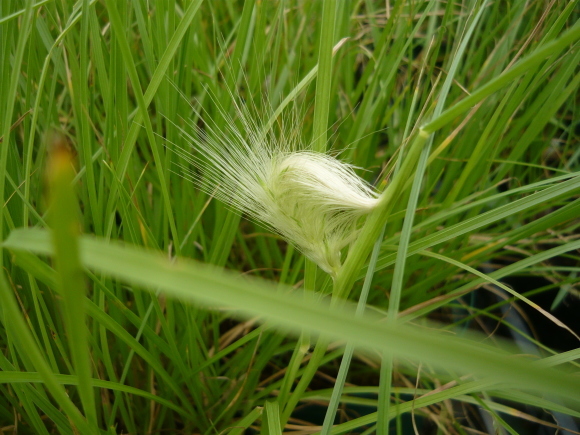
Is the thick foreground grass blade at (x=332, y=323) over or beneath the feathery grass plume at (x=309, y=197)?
over

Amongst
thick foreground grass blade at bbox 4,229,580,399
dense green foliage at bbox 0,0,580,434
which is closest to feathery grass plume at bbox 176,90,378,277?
dense green foliage at bbox 0,0,580,434

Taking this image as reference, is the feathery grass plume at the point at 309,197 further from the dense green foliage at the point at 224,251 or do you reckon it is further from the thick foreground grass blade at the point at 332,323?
the thick foreground grass blade at the point at 332,323

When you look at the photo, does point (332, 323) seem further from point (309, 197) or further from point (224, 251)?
point (224, 251)

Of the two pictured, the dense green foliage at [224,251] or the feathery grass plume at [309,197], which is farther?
the feathery grass plume at [309,197]

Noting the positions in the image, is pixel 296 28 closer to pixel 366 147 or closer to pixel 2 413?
pixel 366 147

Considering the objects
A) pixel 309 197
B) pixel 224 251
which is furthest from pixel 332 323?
pixel 224 251

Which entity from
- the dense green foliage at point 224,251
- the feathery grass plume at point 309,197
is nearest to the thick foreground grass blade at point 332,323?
the dense green foliage at point 224,251

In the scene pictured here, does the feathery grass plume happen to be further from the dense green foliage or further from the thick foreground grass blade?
the thick foreground grass blade

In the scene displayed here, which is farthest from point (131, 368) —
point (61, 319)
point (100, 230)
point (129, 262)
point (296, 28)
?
point (296, 28)
